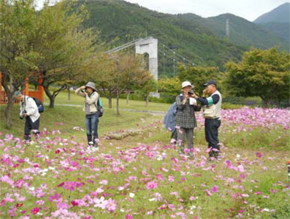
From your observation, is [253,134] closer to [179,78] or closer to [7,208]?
[7,208]

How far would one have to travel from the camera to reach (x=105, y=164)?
4879 mm

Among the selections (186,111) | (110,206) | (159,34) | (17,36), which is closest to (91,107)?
(186,111)

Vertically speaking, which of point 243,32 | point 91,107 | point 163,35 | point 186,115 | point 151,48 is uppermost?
point 243,32

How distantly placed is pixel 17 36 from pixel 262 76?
823 inches

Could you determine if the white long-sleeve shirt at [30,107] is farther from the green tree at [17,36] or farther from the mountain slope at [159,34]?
the mountain slope at [159,34]

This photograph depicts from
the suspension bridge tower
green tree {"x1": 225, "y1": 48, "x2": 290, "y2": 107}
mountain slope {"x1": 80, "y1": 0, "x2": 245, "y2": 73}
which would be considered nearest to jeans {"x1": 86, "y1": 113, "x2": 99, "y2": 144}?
green tree {"x1": 225, "y1": 48, "x2": 290, "y2": 107}

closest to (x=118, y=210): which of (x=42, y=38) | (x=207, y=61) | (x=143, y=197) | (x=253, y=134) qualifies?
(x=143, y=197)

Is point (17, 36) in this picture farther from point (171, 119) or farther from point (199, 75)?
point (199, 75)

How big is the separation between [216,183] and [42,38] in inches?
451

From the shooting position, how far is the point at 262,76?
94.5 feet

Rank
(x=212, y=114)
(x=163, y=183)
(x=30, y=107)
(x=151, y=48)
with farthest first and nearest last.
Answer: (x=151, y=48) → (x=30, y=107) → (x=212, y=114) → (x=163, y=183)

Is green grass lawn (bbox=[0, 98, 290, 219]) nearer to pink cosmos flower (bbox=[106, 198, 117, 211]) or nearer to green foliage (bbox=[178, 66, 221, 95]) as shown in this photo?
pink cosmos flower (bbox=[106, 198, 117, 211])

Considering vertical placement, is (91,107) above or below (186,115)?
above

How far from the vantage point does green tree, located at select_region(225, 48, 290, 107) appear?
94.8 ft
